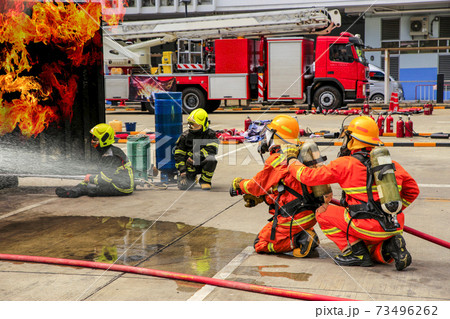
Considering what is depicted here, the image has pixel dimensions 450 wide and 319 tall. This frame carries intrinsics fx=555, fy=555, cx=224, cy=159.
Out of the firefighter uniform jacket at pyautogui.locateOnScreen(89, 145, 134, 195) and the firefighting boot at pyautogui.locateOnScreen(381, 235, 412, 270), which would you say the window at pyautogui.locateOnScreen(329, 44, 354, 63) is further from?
the firefighting boot at pyautogui.locateOnScreen(381, 235, 412, 270)

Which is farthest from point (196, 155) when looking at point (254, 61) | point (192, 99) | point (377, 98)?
point (377, 98)

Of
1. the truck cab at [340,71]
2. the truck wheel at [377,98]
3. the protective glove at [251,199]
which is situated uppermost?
the truck cab at [340,71]

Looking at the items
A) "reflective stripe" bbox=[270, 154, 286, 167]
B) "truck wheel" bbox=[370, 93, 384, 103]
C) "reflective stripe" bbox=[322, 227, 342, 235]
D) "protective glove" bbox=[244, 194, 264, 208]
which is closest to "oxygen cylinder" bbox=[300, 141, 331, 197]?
"reflective stripe" bbox=[270, 154, 286, 167]

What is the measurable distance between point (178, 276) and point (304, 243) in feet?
3.88

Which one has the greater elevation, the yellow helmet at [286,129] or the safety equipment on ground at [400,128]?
the yellow helmet at [286,129]

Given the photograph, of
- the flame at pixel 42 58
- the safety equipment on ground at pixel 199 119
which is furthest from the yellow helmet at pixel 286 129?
the flame at pixel 42 58

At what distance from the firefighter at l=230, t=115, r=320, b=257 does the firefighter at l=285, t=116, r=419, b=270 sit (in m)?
0.22

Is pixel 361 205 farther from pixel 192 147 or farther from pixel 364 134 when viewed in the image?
pixel 192 147

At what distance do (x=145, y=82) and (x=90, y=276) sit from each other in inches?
700

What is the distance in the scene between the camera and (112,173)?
288 inches

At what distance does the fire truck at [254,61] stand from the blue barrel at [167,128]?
488 inches

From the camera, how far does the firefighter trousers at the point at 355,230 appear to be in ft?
14.2

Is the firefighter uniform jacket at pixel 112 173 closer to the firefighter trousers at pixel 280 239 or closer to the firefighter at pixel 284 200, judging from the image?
the firefighter at pixel 284 200
